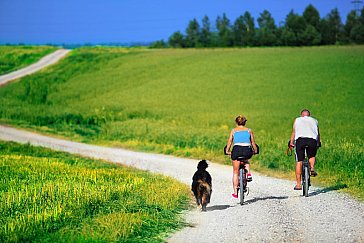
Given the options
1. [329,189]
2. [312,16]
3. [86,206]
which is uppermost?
[312,16]

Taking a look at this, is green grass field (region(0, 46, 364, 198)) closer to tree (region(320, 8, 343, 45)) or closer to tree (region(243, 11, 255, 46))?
tree (region(320, 8, 343, 45))

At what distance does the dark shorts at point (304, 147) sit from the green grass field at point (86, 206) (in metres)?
2.86

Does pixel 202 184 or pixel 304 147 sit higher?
pixel 304 147

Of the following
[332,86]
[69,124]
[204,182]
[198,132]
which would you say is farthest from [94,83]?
[204,182]

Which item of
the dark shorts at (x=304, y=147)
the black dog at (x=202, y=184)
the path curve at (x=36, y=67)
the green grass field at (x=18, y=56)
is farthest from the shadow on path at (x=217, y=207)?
the green grass field at (x=18, y=56)

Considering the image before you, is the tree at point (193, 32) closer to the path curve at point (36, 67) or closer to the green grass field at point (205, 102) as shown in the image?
the path curve at point (36, 67)

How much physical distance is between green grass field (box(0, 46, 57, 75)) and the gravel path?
67.6m

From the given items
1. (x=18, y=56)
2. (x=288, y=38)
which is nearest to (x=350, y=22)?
(x=288, y=38)

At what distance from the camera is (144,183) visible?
1620 centimetres

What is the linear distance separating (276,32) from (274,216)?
11066 centimetres

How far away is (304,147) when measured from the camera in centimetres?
1495

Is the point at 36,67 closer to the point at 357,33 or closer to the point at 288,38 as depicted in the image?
the point at 288,38

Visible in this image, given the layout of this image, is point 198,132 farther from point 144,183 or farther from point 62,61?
point 62,61

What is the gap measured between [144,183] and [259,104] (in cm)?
2800
